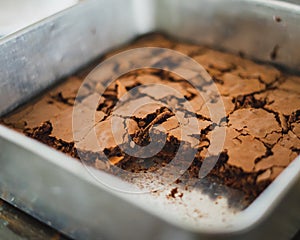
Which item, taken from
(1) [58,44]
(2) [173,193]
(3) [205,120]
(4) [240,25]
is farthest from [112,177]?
(4) [240,25]

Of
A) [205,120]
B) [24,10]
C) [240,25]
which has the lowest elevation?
[24,10]

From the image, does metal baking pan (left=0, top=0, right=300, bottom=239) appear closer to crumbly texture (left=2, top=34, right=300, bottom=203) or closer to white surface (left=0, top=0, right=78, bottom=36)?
crumbly texture (left=2, top=34, right=300, bottom=203)

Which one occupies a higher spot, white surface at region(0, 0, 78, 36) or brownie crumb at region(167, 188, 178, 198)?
brownie crumb at region(167, 188, 178, 198)

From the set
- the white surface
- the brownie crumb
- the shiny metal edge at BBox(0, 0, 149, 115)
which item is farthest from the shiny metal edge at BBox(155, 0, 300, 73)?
the brownie crumb

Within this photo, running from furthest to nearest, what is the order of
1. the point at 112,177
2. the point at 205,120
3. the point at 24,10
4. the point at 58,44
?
the point at 24,10, the point at 58,44, the point at 205,120, the point at 112,177

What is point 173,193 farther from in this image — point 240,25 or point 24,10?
point 24,10

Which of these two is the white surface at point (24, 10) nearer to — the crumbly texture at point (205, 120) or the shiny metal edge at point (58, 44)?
the shiny metal edge at point (58, 44)
